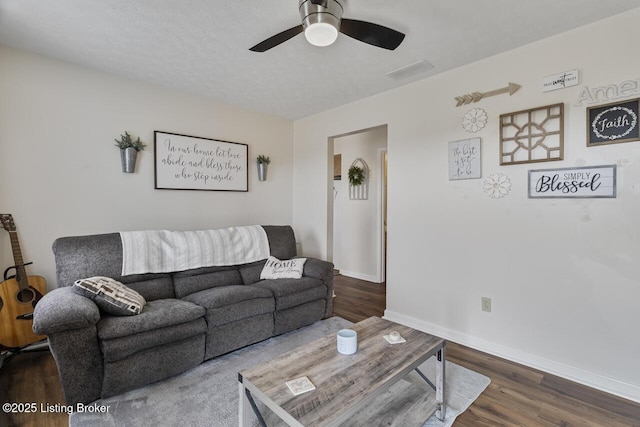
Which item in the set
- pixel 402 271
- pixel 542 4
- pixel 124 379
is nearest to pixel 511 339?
pixel 402 271

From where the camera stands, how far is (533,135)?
2.31 metres

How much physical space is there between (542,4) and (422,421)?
2.58 meters

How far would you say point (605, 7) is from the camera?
74.5 inches

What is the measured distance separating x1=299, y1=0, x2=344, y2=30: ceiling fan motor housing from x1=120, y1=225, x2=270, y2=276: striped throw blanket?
6.99ft

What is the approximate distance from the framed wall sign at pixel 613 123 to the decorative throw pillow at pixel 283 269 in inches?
101

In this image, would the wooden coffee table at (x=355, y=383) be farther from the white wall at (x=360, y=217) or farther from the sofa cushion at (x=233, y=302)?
the white wall at (x=360, y=217)

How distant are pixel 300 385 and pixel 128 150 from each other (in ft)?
8.61

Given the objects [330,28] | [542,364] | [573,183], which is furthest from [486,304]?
[330,28]

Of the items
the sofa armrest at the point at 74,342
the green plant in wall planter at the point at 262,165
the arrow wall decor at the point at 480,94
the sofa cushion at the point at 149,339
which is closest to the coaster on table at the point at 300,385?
the sofa cushion at the point at 149,339

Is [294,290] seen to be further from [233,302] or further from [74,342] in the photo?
[74,342]

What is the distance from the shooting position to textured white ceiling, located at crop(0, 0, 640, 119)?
1.86 metres

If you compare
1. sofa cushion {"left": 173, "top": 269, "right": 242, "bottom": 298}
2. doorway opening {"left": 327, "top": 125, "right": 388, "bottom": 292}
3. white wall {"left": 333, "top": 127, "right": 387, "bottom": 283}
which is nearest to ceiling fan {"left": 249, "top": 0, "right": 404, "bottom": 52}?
sofa cushion {"left": 173, "top": 269, "right": 242, "bottom": 298}

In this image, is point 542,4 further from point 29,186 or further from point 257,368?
point 29,186

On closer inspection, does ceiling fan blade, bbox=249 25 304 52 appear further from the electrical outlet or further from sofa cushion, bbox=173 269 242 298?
the electrical outlet
